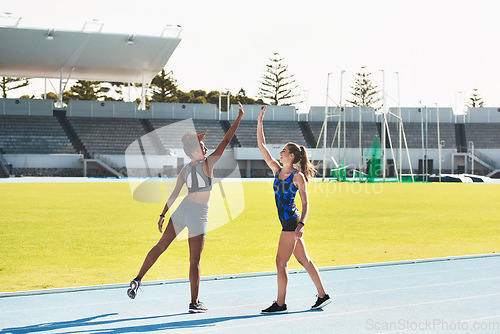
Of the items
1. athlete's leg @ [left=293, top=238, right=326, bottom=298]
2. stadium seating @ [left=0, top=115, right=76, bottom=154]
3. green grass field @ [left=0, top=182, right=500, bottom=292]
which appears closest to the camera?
athlete's leg @ [left=293, top=238, right=326, bottom=298]

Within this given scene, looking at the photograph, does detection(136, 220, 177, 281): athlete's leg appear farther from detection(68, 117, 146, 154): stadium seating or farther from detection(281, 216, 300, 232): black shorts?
detection(68, 117, 146, 154): stadium seating

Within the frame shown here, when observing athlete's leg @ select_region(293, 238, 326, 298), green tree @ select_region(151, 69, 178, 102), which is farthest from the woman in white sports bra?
green tree @ select_region(151, 69, 178, 102)

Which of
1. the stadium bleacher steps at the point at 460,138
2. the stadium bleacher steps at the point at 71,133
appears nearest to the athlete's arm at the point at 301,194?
the stadium bleacher steps at the point at 71,133

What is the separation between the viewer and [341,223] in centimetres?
1560

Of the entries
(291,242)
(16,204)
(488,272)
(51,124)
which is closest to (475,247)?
(488,272)

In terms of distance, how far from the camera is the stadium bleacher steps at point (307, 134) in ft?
201

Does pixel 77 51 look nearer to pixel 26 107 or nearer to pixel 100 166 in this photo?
pixel 100 166

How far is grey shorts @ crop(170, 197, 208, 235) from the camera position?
5668 millimetres

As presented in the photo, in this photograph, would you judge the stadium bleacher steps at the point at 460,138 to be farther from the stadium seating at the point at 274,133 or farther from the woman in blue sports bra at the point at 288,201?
the woman in blue sports bra at the point at 288,201

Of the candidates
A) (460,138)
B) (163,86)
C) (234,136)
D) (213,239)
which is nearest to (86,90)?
(163,86)

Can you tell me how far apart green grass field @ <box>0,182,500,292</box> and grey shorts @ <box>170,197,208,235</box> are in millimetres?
2697

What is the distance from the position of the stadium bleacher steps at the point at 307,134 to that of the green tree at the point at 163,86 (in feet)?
72.1

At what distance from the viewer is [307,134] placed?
6272cm

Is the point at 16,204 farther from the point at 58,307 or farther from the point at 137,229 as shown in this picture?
the point at 58,307
